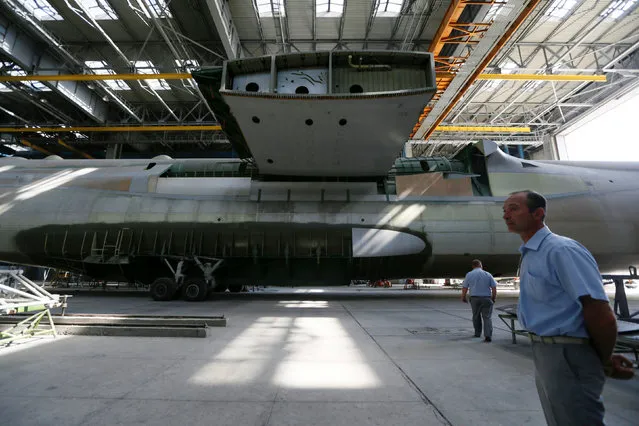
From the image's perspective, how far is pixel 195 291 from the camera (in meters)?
11.4

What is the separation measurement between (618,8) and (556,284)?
24663 millimetres

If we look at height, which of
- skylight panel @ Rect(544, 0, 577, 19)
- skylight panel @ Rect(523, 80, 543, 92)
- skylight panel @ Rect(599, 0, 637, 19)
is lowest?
skylight panel @ Rect(544, 0, 577, 19)

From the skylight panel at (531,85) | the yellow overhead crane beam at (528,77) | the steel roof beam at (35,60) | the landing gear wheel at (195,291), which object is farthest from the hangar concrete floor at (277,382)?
the skylight panel at (531,85)

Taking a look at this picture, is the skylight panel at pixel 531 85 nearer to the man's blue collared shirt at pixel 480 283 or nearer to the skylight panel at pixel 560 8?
the skylight panel at pixel 560 8

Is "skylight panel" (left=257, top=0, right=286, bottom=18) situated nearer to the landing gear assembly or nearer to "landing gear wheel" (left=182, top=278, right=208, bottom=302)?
the landing gear assembly

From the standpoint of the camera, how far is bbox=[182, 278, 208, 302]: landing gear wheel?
11.4 m

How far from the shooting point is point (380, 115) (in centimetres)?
837

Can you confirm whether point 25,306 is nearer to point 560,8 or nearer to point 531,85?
point 560,8

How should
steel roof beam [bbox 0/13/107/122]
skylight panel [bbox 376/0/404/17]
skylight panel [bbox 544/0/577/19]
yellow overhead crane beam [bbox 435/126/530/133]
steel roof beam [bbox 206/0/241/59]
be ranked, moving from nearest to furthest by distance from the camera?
steel roof beam [bbox 206/0/241/59] → skylight panel [bbox 376/0/404/17] → skylight panel [bbox 544/0/577/19] → steel roof beam [bbox 0/13/107/122] → yellow overhead crane beam [bbox 435/126/530/133]

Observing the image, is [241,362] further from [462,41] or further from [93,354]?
[462,41]

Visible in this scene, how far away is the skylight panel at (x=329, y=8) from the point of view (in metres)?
16.2

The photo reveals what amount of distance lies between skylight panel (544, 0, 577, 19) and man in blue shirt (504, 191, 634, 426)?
2092 cm

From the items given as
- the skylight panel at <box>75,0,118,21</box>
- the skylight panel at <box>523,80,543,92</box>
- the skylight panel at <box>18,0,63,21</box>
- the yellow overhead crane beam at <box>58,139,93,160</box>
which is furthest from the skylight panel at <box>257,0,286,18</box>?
the yellow overhead crane beam at <box>58,139,93,160</box>

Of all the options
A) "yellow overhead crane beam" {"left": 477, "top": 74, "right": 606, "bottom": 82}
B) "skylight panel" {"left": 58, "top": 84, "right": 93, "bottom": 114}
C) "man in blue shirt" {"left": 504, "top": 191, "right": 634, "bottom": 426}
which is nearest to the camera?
"man in blue shirt" {"left": 504, "top": 191, "right": 634, "bottom": 426}
